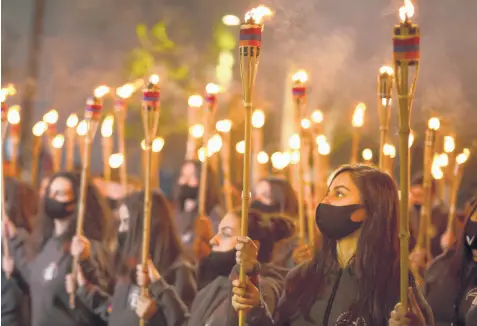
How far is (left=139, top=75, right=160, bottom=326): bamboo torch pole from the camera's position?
247cm

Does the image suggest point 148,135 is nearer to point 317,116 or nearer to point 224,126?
point 224,126

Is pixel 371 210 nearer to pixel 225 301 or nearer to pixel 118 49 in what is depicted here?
pixel 225 301

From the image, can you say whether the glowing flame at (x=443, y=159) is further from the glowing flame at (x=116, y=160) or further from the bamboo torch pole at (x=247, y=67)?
the glowing flame at (x=116, y=160)

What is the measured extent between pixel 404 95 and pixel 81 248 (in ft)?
4.35

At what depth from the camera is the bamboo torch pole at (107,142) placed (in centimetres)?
275

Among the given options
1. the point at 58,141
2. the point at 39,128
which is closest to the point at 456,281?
the point at 58,141

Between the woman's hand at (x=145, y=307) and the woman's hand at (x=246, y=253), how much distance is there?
42 centimetres

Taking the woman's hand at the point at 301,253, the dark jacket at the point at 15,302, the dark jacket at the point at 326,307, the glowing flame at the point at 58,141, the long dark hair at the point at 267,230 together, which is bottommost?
the dark jacket at the point at 15,302

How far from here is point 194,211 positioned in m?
2.60

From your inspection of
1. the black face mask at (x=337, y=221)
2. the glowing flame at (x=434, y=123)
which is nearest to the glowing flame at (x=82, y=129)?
the black face mask at (x=337, y=221)

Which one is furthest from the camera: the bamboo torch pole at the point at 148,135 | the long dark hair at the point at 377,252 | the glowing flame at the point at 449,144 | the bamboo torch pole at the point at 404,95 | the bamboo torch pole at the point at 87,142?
the bamboo torch pole at the point at 87,142

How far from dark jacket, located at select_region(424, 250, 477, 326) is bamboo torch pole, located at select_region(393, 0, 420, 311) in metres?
0.19

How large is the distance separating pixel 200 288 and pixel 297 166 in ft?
1.68

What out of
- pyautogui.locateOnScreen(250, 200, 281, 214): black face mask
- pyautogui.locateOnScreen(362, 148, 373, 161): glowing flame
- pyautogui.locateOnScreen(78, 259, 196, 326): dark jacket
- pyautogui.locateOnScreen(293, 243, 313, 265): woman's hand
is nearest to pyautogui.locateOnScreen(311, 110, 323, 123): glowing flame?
pyautogui.locateOnScreen(362, 148, 373, 161): glowing flame
